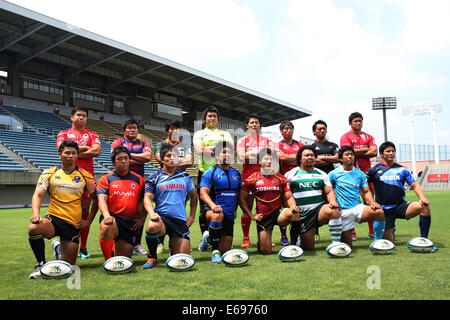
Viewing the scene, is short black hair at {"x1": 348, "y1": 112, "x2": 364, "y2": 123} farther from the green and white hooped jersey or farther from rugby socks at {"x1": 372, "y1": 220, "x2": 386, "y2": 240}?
rugby socks at {"x1": 372, "y1": 220, "x2": 386, "y2": 240}

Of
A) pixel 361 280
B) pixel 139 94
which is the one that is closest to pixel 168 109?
pixel 139 94

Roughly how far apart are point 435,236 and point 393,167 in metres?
1.88

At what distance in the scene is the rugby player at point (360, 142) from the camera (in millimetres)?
7134

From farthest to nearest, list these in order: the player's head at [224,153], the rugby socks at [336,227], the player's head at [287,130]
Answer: the player's head at [287,130] < the rugby socks at [336,227] < the player's head at [224,153]

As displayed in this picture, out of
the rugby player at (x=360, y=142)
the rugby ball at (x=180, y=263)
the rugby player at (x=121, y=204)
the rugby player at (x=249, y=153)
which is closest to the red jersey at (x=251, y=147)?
the rugby player at (x=249, y=153)

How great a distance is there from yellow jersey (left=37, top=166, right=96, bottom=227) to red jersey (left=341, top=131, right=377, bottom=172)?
5.07 metres

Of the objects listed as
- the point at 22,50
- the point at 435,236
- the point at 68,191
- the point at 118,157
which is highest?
the point at 22,50

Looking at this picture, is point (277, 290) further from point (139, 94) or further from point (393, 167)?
point (139, 94)

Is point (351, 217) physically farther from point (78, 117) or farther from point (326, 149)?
point (78, 117)

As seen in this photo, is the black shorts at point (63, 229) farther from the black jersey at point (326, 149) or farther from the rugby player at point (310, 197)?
the black jersey at point (326, 149)

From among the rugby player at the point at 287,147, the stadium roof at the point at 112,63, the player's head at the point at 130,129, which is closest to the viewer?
the player's head at the point at 130,129

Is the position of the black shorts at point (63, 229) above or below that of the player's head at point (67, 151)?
below

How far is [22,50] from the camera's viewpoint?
84.7 feet

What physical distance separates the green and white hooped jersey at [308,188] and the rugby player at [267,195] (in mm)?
204
